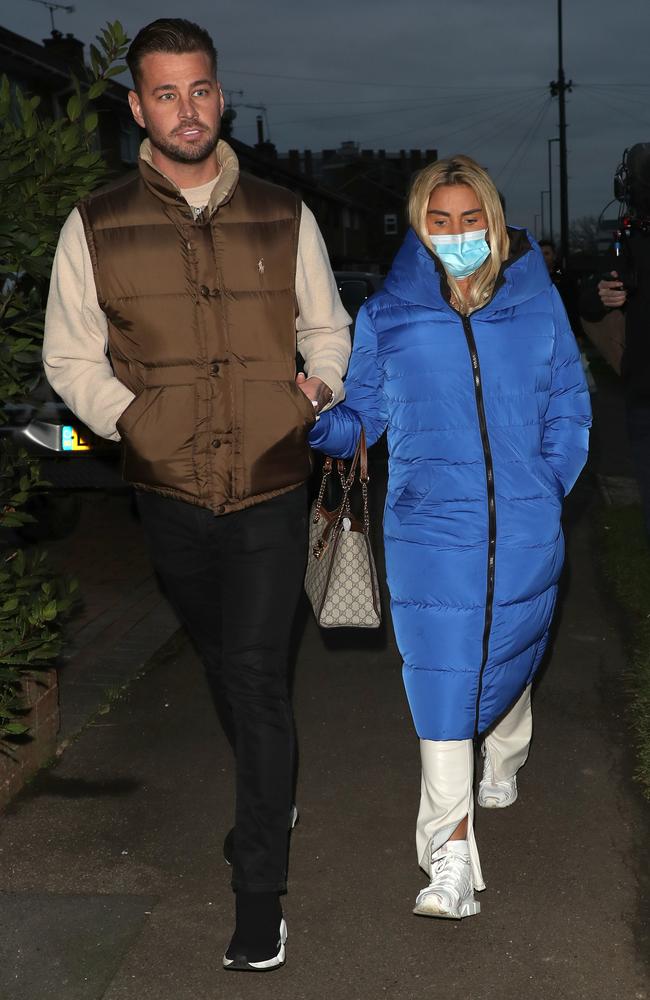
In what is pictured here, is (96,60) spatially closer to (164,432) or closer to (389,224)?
(164,432)

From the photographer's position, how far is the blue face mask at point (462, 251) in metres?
3.62

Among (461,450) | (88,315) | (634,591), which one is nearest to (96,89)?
(88,315)

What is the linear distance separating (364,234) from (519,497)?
83.8m

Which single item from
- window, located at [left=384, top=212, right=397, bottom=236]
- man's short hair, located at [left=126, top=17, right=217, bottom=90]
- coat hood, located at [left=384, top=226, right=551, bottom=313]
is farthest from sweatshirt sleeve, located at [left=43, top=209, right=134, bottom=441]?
window, located at [left=384, top=212, right=397, bottom=236]

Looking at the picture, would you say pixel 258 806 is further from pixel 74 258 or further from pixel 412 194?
pixel 412 194

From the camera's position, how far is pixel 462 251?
11.9 feet

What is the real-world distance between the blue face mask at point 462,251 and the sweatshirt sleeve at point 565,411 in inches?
11.0

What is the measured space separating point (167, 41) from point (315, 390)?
1.00 metres

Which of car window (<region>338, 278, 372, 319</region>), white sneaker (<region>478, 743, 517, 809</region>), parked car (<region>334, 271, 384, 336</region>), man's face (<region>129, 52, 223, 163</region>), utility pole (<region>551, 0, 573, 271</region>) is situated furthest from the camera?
utility pole (<region>551, 0, 573, 271</region>)

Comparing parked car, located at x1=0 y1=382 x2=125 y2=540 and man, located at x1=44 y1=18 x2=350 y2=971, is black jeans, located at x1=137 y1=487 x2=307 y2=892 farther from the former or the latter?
parked car, located at x1=0 y1=382 x2=125 y2=540

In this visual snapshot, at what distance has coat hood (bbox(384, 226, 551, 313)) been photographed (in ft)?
11.8

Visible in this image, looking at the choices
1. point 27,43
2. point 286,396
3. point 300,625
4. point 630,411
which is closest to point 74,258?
point 286,396

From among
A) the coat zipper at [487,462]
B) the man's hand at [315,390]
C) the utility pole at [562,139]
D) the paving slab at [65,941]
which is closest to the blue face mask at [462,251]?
the coat zipper at [487,462]

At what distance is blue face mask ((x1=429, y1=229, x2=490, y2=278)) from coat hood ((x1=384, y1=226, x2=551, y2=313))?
3cm
